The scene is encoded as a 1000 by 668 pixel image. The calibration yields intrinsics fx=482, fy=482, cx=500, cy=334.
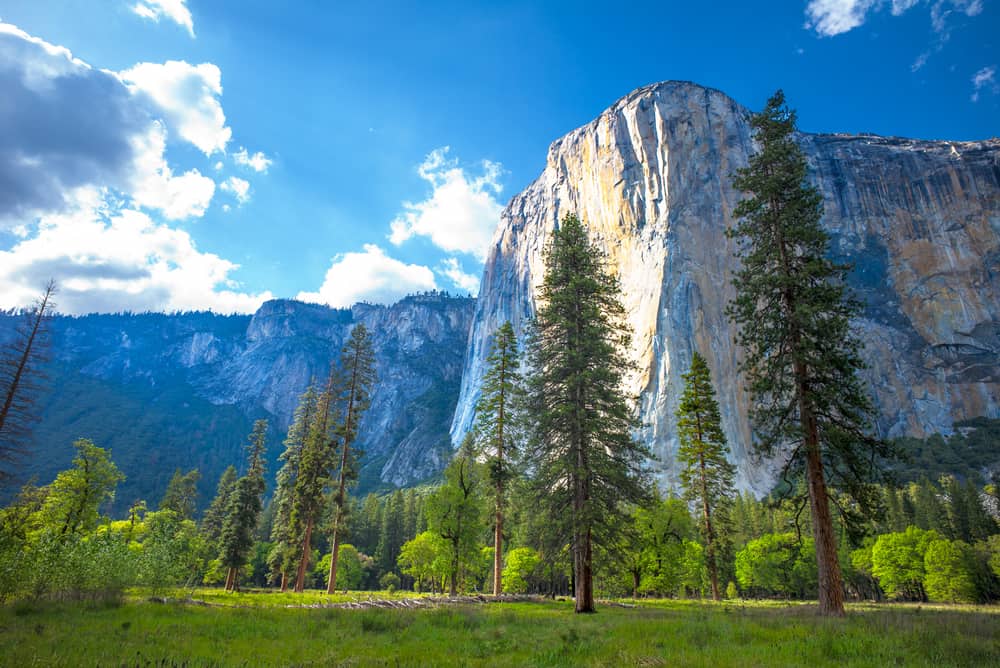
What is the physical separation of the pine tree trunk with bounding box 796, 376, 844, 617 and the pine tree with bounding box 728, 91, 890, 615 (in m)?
0.02

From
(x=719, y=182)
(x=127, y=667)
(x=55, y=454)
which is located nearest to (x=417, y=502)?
(x=127, y=667)

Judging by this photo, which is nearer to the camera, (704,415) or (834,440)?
(834,440)

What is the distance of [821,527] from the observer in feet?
42.4

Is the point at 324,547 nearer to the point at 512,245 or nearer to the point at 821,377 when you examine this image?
the point at 821,377

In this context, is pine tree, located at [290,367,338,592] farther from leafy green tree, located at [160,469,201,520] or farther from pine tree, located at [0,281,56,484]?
leafy green tree, located at [160,469,201,520]

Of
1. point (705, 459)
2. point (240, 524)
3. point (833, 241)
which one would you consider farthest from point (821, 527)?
point (833, 241)

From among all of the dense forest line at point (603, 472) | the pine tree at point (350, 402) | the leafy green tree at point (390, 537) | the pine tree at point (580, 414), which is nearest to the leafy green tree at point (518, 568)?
the dense forest line at point (603, 472)

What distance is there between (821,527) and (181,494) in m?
65.2

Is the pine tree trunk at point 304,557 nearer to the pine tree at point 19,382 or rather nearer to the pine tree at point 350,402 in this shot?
the pine tree at point 350,402

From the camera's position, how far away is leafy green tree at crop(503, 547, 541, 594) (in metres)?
41.9

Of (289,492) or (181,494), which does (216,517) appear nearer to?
(181,494)

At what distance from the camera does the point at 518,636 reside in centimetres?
893

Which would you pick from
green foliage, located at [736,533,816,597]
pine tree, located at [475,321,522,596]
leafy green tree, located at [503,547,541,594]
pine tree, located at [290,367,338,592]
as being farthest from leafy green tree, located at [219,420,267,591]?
green foliage, located at [736,533,816,597]

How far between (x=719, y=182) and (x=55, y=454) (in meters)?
227
